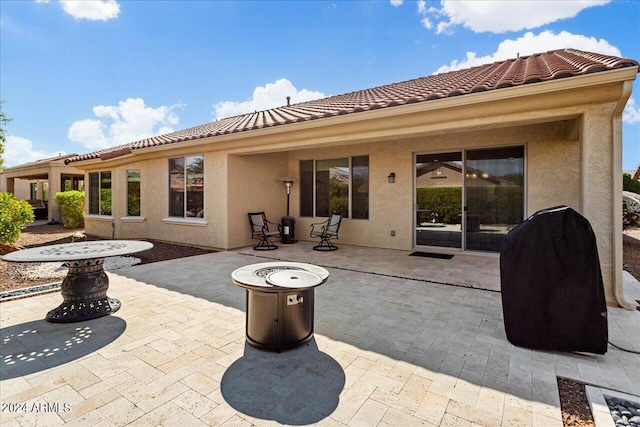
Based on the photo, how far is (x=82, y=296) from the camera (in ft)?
12.5

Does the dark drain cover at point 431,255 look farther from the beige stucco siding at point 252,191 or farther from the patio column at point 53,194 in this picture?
the patio column at point 53,194

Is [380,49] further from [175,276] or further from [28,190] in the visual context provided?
[28,190]

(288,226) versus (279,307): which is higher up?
(288,226)

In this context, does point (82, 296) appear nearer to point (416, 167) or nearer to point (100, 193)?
point (416, 167)

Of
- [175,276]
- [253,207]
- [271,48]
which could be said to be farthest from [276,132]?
[271,48]

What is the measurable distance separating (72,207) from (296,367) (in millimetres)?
16208

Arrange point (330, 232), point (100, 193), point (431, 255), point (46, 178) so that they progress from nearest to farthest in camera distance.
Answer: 1. point (431, 255)
2. point (330, 232)
3. point (100, 193)
4. point (46, 178)

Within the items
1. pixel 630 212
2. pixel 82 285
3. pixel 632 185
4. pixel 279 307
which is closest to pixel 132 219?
pixel 82 285

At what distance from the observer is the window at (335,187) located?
9391 mm

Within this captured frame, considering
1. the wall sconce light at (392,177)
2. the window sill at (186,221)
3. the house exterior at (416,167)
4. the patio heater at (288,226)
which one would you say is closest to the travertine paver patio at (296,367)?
the house exterior at (416,167)

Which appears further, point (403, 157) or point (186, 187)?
point (186, 187)

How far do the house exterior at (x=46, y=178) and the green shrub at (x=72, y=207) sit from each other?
148cm

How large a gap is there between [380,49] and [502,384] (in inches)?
420

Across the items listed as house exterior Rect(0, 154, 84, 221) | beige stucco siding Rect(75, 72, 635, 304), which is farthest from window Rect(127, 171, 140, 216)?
house exterior Rect(0, 154, 84, 221)
